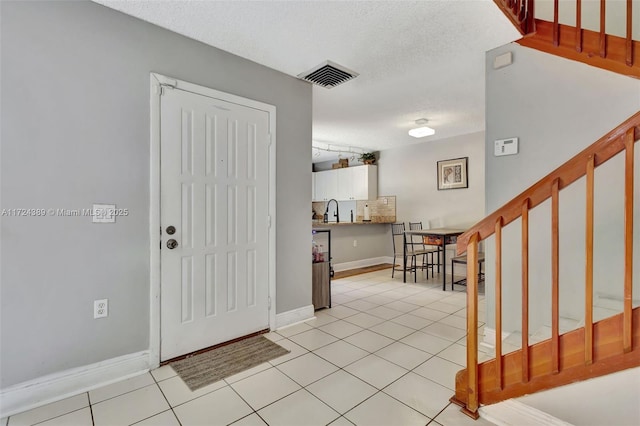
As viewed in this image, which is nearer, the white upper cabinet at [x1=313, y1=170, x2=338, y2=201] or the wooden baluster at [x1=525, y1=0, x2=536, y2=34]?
the wooden baluster at [x1=525, y1=0, x2=536, y2=34]

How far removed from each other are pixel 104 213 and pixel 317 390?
1.82m

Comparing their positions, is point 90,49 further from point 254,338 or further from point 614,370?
point 614,370

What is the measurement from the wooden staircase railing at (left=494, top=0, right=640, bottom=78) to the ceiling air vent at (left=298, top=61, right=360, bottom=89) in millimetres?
1296

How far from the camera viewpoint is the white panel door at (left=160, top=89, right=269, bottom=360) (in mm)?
2320

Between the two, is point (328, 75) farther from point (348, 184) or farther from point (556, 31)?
point (348, 184)

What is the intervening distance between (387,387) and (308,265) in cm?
151

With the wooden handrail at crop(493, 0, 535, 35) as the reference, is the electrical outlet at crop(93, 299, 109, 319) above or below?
below

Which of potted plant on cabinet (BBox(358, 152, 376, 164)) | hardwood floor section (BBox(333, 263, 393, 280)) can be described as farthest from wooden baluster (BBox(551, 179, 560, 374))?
potted plant on cabinet (BBox(358, 152, 376, 164))

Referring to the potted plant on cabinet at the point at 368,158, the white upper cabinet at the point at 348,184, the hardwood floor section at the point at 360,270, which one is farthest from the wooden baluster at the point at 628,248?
the potted plant on cabinet at the point at 368,158

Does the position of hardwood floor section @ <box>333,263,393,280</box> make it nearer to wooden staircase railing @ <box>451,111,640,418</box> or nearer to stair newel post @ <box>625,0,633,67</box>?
wooden staircase railing @ <box>451,111,640,418</box>

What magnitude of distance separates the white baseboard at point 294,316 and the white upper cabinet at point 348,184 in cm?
396

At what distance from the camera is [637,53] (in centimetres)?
190

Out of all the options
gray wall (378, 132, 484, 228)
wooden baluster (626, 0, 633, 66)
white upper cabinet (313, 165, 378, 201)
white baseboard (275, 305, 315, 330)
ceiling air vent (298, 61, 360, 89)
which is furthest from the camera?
white upper cabinet (313, 165, 378, 201)

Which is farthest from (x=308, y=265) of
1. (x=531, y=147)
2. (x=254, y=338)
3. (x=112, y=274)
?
(x=531, y=147)
